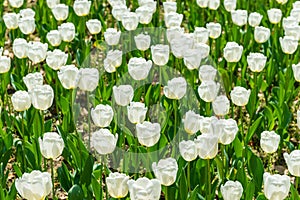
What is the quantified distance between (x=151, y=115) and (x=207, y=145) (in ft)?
4.27

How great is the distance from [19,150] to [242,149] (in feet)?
4.09

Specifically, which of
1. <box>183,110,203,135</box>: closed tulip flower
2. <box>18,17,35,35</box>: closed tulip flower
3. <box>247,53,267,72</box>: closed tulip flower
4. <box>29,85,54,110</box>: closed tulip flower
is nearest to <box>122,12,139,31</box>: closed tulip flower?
<box>18,17,35,35</box>: closed tulip flower

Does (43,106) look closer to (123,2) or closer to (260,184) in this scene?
(260,184)

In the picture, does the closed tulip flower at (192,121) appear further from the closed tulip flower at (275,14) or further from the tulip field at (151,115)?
the closed tulip flower at (275,14)

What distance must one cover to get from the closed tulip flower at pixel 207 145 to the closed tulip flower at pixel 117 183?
0.40 meters

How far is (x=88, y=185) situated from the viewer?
352 centimetres

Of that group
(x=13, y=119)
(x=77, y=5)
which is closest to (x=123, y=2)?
(x=77, y=5)

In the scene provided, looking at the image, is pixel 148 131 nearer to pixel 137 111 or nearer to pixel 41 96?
pixel 137 111

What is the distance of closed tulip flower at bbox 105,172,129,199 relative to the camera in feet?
9.80

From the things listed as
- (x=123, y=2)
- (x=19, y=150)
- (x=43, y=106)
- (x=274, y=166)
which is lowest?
(x=274, y=166)

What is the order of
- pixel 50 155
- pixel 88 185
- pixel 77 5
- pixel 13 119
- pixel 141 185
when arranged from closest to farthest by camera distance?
pixel 141 185, pixel 50 155, pixel 88 185, pixel 13 119, pixel 77 5

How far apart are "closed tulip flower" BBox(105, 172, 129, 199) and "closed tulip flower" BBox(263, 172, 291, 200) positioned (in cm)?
63

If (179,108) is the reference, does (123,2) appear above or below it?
above

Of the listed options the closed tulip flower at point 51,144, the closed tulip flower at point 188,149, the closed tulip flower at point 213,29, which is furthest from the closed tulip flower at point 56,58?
the closed tulip flower at point 188,149
